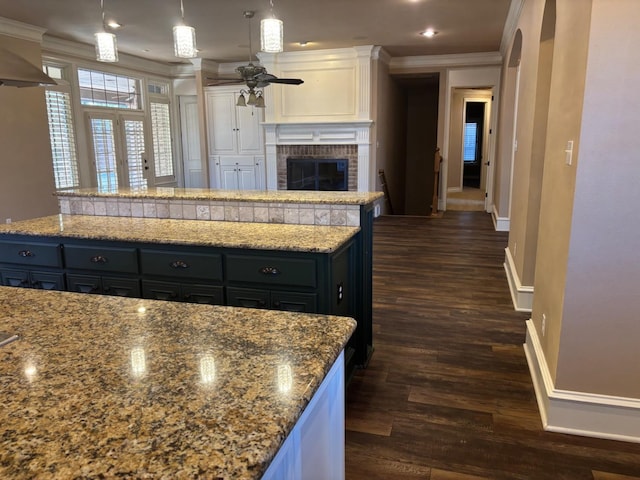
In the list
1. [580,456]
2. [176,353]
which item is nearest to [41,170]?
[176,353]

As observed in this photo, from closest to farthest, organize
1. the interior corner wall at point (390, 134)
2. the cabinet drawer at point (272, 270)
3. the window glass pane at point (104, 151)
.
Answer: the cabinet drawer at point (272, 270) < the window glass pane at point (104, 151) < the interior corner wall at point (390, 134)

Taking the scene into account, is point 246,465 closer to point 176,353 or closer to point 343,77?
point 176,353

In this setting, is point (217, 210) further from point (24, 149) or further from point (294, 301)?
point (24, 149)

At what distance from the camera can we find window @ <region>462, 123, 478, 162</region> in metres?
13.5

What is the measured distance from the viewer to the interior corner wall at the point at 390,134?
26.5 ft

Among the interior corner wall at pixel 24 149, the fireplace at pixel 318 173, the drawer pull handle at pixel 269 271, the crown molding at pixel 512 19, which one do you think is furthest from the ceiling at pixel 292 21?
the drawer pull handle at pixel 269 271

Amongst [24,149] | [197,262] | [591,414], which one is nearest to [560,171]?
[591,414]

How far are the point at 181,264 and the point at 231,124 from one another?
22.5 ft

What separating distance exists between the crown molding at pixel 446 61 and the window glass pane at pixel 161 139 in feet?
14.6

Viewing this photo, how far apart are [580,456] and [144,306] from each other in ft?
6.51

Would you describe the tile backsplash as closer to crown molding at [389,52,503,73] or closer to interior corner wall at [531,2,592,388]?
interior corner wall at [531,2,592,388]

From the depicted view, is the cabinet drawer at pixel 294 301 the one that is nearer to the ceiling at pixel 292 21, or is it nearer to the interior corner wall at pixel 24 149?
the ceiling at pixel 292 21

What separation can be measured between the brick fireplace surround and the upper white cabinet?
770 millimetres

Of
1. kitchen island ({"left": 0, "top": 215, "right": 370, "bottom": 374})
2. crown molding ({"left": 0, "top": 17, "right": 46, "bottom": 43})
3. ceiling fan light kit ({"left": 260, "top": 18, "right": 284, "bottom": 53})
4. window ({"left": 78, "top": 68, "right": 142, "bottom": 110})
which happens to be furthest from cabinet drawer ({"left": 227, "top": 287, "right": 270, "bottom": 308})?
window ({"left": 78, "top": 68, "right": 142, "bottom": 110})
